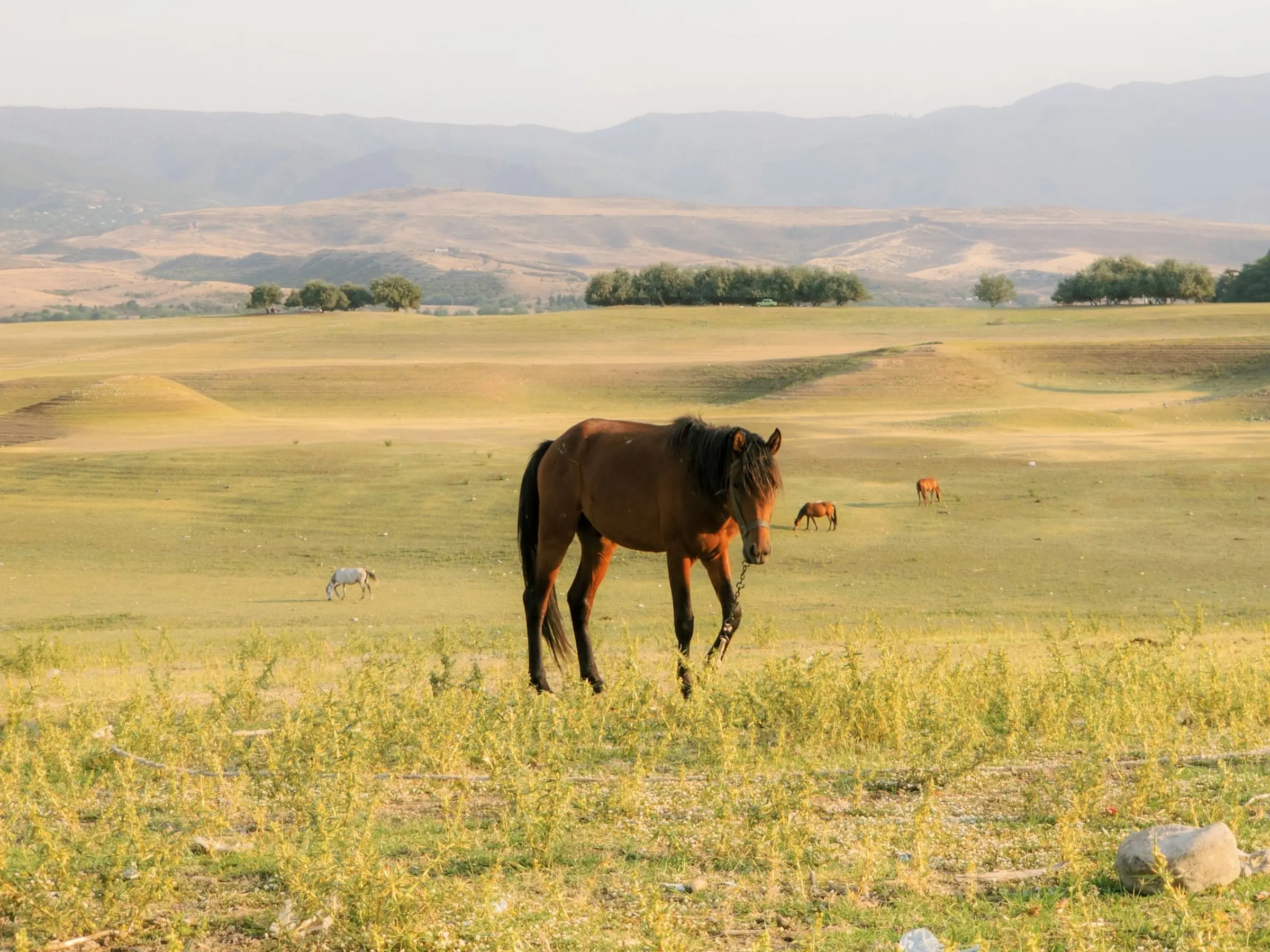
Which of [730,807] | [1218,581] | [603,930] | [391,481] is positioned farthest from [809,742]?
[391,481]

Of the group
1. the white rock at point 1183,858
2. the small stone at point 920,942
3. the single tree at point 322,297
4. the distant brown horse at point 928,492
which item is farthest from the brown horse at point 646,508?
the single tree at point 322,297

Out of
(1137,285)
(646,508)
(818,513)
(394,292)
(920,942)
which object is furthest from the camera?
(394,292)

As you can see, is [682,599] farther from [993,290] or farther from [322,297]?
[993,290]

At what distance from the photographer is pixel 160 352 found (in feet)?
222

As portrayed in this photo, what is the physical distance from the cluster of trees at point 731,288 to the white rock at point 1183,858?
86840 millimetres

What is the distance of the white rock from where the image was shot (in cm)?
526

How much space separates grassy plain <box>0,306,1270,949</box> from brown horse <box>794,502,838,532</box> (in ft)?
1.08

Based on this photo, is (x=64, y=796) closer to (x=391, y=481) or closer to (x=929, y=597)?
(x=929, y=597)

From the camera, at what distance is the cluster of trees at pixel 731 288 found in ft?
301

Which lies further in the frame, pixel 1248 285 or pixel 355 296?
pixel 355 296

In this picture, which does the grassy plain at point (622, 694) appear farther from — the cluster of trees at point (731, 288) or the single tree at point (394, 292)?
the single tree at point (394, 292)

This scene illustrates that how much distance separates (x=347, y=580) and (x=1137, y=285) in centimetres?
7703

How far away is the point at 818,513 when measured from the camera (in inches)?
947

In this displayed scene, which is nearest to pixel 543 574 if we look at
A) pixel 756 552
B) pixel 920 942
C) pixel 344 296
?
pixel 756 552
